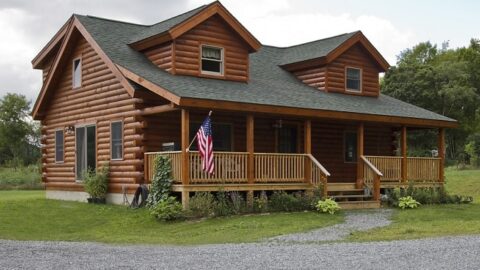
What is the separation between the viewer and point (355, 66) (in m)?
27.0

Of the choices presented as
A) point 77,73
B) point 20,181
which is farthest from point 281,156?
point 20,181

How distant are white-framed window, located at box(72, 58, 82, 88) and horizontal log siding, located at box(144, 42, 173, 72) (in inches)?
115

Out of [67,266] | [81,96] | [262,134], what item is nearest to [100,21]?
[81,96]

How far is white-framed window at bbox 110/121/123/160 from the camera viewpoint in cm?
2192

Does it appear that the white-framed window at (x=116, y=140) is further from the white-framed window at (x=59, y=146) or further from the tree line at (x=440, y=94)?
the tree line at (x=440, y=94)

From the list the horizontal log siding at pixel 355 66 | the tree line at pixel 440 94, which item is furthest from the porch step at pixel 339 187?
the tree line at pixel 440 94

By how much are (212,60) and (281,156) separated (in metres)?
4.31

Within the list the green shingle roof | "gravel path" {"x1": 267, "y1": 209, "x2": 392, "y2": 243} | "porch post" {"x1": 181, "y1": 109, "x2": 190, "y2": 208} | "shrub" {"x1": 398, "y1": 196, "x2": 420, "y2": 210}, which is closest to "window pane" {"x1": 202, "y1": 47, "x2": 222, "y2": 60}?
the green shingle roof

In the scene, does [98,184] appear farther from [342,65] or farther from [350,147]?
[342,65]

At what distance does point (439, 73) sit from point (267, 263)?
170 feet

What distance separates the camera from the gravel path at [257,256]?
9.95 meters

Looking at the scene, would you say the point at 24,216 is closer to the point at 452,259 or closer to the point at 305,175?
the point at 305,175

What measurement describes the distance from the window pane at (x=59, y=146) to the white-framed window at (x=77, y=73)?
206 centimetres

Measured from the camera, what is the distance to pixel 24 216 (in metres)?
20.2
